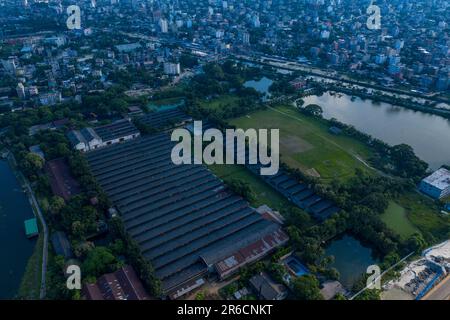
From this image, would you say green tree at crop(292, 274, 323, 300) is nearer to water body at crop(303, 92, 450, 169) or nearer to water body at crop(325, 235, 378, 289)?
water body at crop(325, 235, 378, 289)

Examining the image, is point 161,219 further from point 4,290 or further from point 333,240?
point 333,240

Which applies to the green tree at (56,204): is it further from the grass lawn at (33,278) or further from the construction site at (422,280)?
the construction site at (422,280)

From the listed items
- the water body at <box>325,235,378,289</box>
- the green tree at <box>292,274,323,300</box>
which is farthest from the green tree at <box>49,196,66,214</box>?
the water body at <box>325,235,378,289</box>

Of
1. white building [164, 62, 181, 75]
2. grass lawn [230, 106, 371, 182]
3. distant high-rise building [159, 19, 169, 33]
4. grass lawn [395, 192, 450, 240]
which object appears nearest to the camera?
grass lawn [395, 192, 450, 240]

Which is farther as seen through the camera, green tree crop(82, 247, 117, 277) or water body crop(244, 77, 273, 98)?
water body crop(244, 77, 273, 98)

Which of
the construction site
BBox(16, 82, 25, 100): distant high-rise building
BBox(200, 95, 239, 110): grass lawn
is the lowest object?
the construction site

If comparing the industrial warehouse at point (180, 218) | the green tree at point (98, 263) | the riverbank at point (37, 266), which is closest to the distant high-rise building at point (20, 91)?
the industrial warehouse at point (180, 218)

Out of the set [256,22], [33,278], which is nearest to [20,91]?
[33,278]

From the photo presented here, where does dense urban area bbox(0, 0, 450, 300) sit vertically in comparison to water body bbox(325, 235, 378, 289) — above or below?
above
